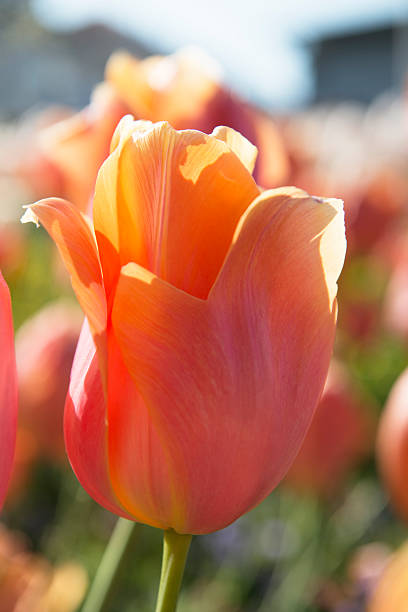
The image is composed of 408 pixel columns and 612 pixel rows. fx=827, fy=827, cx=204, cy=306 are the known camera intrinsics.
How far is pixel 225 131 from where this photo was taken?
0.25 meters

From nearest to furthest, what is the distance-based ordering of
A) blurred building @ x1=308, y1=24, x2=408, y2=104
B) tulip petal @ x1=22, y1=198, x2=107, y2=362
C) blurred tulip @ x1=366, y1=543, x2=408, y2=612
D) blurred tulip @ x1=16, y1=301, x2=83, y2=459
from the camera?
tulip petal @ x1=22, y1=198, x2=107, y2=362
blurred tulip @ x1=366, y1=543, x2=408, y2=612
blurred tulip @ x1=16, y1=301, x2=83, y2=459
blurred building @ x1=308, y1=24, x2=408, y2=104

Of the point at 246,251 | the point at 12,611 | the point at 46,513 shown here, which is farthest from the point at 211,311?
the point at 46,513

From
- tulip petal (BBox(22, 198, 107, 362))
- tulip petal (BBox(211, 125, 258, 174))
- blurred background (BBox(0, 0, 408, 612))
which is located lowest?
blurred background (BBox(0, 0, 408, 612))

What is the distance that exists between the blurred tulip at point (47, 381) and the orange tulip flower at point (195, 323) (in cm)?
57

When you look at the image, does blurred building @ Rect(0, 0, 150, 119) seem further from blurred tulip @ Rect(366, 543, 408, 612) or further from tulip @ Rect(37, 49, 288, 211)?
blurred tulip @ Rect(366, 543, 408, 612)

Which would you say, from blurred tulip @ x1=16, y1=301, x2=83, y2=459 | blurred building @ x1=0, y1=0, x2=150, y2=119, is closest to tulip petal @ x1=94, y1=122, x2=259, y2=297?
blurred tulip @ x1=16, y1=301, x2=83, y2=459

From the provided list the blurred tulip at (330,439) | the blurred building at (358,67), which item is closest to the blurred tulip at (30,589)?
the blurred tulip at (330,439)

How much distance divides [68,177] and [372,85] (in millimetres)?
13451

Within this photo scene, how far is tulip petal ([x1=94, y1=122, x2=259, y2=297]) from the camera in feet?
0.76

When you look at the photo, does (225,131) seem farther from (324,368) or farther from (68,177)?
(68,177)

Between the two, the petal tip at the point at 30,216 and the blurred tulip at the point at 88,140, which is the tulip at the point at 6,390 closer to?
the petal tip at the point at 30,216

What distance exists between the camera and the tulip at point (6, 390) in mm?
219

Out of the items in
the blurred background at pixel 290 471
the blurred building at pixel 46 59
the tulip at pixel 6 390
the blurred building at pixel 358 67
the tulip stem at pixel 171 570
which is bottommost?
the blurred building at pixel 358 67

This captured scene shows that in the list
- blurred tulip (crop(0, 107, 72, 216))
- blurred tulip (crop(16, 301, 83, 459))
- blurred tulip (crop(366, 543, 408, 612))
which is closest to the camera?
blurred tulip (crop(366, 543, 408, 612))
